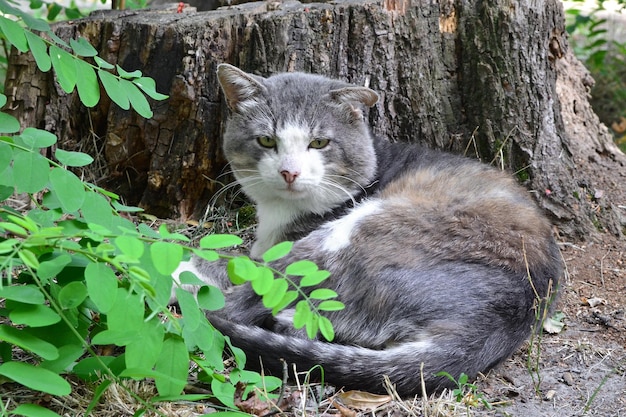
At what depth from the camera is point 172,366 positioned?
220 cm

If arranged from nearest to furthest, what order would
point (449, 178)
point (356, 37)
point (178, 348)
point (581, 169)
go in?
point (178, 348)
point (449, 178)
point (356, 37)
point (581, 169)

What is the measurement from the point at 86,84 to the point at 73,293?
0.93 metres

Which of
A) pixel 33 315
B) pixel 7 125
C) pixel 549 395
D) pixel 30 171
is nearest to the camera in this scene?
pixel 33 315

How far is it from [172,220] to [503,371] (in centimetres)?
218

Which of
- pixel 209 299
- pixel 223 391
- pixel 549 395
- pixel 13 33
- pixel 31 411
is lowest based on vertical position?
pixel 549 395

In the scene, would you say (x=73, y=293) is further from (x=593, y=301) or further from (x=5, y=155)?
(x=593, y=301)

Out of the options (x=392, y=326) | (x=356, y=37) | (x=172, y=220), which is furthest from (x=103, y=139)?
(x=392, y=326)

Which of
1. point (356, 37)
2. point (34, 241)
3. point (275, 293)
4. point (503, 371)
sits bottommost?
point (503, 371)

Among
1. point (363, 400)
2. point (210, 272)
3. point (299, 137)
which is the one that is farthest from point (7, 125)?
point (363, 400)

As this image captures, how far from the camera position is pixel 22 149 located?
92.9 inches

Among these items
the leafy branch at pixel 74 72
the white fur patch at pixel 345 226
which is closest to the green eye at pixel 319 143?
the white fur patch at pixel 345 226

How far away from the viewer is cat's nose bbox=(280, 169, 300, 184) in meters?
3.33

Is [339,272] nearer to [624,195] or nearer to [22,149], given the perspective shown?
[22,149]

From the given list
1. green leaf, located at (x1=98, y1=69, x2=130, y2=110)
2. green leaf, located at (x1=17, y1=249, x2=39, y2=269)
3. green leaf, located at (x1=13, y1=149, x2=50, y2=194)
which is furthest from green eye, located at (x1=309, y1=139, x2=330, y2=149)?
green leaf, located at (x1=17, y1=249, x2=39, y2=269)
